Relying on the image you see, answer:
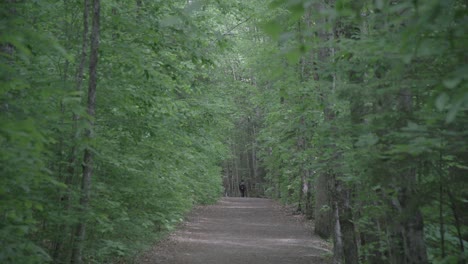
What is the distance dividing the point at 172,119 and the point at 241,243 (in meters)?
6.30

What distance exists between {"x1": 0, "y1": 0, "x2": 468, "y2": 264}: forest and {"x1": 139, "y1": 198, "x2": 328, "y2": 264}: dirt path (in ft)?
5.63

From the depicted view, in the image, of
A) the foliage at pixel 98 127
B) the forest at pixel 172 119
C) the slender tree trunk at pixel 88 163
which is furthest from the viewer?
the slender tree trunk at pixel 88 163

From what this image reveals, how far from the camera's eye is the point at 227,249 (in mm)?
14109

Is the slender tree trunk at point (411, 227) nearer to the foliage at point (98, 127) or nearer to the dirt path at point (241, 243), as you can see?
the foliage at point (98, 127)

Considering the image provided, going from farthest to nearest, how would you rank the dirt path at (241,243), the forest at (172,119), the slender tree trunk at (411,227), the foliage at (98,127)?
the dirt path at (241,243) < the slender tree trunk at (411,227) < the foliage at (98,127) < the forest at (172,119)

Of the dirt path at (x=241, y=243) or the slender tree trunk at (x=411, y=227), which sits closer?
the slender tree trunk at (x=411, y=227)

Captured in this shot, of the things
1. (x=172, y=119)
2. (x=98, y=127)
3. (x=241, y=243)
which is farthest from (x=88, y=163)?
(x=241, y=243)

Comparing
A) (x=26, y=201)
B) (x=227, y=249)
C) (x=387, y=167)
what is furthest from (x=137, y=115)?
(x=227, y=249)

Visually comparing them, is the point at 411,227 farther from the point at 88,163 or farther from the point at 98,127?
the point at 98,127

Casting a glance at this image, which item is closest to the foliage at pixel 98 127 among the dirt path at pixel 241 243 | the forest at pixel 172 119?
the forest at pixel 172 119

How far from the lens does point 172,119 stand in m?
10.6

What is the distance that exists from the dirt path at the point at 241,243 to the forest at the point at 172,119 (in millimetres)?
1715

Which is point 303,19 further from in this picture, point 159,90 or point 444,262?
point 444,262

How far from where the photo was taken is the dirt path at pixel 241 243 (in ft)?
41.3
